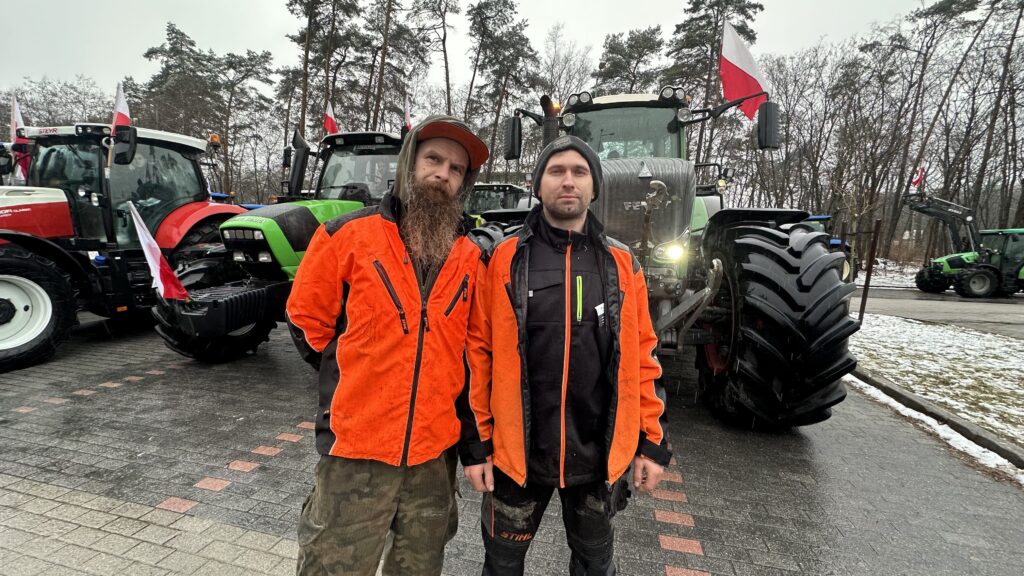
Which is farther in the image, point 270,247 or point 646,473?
point 270,247

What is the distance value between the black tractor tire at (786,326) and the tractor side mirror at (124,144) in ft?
18.7

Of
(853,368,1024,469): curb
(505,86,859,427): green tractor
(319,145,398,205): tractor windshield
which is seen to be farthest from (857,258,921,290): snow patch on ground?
(319,145,398,205): tractor windshield

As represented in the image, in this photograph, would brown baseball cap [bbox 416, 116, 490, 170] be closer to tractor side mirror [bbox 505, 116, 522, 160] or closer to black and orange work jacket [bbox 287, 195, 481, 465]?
black and orange work jacket [bbox 287, 195, 481, 465]

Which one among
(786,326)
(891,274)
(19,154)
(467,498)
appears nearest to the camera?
(467,498)

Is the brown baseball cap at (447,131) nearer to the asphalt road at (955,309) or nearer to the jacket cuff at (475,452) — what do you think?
the jacket cuff at (475,452)

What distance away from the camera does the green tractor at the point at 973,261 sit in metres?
14.2

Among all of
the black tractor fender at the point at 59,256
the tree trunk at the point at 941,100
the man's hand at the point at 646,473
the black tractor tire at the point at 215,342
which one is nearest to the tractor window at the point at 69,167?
the black tractor fender at the point at 59,256

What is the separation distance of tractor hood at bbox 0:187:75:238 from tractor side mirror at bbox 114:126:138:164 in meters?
1.49

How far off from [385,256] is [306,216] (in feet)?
11.5

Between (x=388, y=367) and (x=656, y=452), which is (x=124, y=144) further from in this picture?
(x=656, y=452)

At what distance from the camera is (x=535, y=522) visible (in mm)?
1642

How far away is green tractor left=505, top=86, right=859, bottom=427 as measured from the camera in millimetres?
2895

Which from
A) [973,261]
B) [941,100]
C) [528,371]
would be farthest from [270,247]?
[941,100]

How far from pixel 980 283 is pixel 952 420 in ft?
50.2
